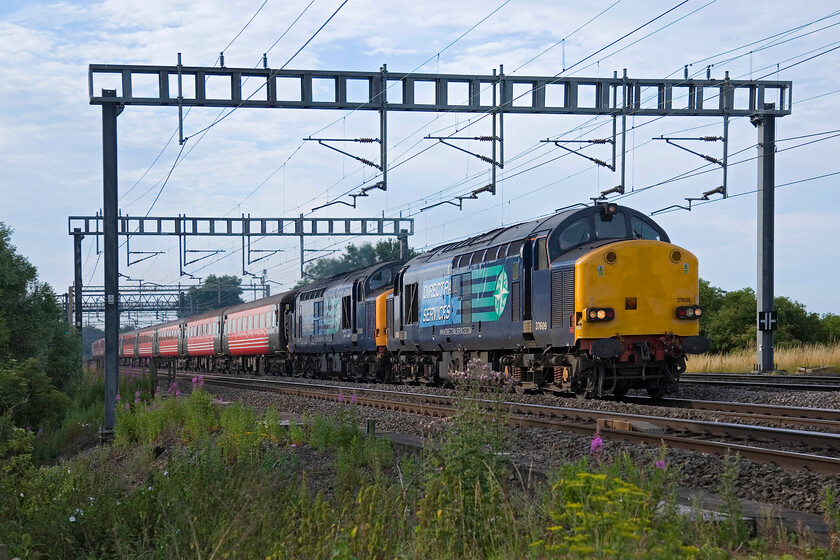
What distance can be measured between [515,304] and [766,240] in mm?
12508

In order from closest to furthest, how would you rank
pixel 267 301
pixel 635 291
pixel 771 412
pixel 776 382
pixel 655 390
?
1. pixel 771 412
2. pixel 635 291
3. pixel 655 390
4. pixel 776 382
5. pixel 267 301

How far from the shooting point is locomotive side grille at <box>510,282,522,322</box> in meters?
18.0

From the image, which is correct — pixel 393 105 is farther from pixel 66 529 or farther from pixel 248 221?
pixel 248 221

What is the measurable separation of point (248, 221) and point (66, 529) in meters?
35.8

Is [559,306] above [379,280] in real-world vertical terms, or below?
below

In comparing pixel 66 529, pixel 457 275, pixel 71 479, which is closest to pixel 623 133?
pixel 457 275

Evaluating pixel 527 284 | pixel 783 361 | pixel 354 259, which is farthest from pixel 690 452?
pixel 354 259

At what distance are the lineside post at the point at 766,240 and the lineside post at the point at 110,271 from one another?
59.1 feet

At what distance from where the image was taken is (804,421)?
41.8ft

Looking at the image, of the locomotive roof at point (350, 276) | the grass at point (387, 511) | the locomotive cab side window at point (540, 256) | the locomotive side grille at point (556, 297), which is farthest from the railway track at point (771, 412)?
the locomotive roof at point (350, 276)

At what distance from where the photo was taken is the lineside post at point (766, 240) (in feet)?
88.4

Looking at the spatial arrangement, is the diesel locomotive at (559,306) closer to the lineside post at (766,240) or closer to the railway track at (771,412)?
the railway track at (771,412)

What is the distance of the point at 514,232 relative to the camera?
19328 mm

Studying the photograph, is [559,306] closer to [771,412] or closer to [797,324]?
[771,412]
